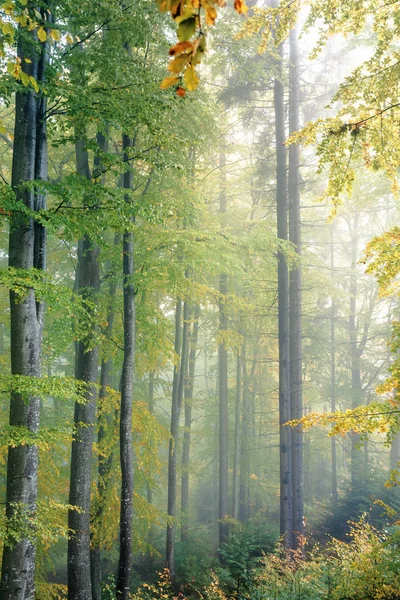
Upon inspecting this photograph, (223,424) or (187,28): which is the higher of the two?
(187,28)

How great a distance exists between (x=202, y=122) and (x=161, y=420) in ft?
41.3

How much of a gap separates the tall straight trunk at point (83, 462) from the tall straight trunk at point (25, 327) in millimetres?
1927

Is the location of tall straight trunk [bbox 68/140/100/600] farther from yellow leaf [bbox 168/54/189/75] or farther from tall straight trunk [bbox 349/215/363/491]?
tall straight trunk [bbox 349/215/363/491]

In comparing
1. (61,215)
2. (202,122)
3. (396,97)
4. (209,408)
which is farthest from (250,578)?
→ (209,408)

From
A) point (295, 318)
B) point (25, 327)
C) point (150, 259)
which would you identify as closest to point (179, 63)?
Result: point (25, 327)

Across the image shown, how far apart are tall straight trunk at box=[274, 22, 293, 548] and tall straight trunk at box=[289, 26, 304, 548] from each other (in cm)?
20

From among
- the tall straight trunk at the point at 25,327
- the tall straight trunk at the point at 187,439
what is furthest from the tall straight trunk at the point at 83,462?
the tall straight trunk at the point at 187,439

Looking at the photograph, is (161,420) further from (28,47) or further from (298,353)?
(28,47)

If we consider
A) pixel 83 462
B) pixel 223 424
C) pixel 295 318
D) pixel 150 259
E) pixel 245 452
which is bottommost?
pixel 245 452

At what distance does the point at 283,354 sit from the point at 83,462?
569 cm

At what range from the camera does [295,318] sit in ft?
36.3

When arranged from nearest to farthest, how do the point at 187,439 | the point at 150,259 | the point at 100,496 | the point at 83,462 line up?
1. the point at 150,259
2. the point at 83,462
3. the point at 100,496
4. the point at 187,439

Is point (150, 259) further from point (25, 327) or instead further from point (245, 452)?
point (245, 452)

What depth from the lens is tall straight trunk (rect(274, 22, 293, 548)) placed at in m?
9.99
